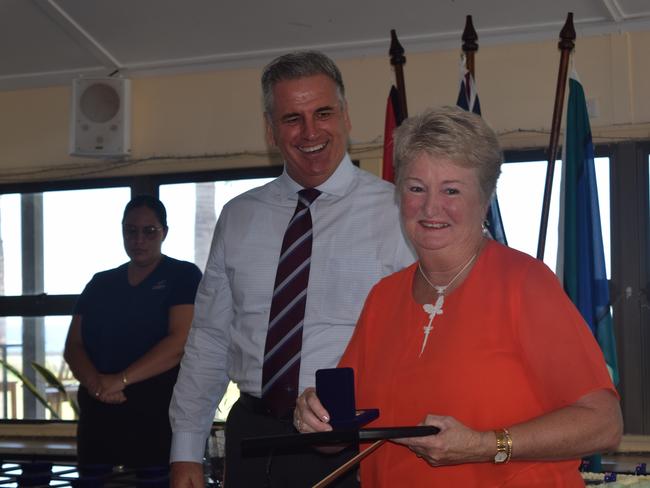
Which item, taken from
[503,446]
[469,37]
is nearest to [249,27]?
[469,37]

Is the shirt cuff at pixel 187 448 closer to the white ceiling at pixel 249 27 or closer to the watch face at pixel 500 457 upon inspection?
the watch face at pixel 500 457

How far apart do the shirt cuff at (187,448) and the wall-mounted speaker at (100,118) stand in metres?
3.62

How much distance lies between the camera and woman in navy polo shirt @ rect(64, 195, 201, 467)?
356cm

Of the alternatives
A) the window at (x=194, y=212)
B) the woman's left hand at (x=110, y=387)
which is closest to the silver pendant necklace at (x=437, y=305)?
the woman's left hand at (x=110, y=387)

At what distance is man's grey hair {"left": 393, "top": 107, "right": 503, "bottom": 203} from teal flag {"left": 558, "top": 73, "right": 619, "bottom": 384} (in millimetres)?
2480

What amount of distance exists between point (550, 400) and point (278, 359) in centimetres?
77

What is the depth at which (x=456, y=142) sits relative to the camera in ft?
→ 5.11

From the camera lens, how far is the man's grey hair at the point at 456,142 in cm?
156

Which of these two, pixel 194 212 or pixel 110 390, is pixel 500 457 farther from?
pixel 194 212

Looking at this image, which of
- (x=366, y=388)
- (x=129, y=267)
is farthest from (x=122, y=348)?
(x=366, y=388)

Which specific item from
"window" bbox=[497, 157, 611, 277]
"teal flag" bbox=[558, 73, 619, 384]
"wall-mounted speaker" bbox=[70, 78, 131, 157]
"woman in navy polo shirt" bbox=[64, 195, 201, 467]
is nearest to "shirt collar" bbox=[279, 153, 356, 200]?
"woman in navy polo shirt" bbox=[64, 195, 201, 467]

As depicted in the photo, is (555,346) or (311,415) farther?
(311,415)

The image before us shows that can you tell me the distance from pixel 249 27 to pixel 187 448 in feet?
10.4

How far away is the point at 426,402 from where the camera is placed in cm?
153
